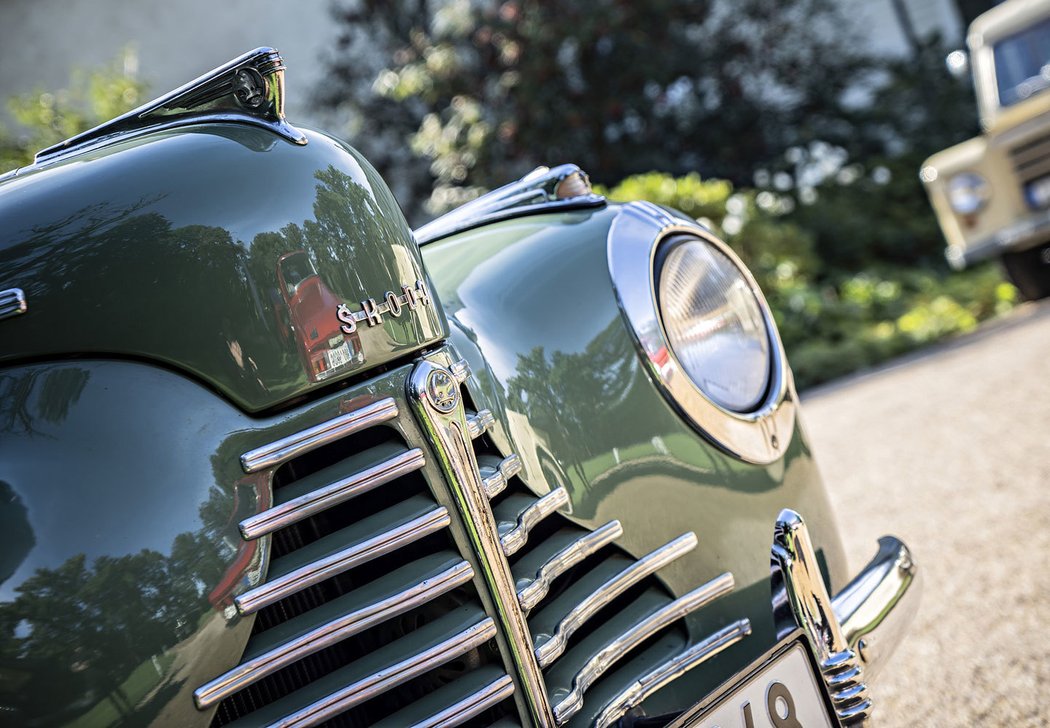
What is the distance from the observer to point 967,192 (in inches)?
269

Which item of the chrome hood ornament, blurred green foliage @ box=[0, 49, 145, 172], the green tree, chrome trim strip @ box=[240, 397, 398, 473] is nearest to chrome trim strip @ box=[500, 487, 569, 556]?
chrome trim strip @ box=[240, 397, 398, 473]

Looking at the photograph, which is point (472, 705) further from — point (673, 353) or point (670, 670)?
point (673, 353)

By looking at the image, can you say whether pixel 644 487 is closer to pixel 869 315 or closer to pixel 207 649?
pixel 207 649

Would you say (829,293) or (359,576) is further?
(829,293)

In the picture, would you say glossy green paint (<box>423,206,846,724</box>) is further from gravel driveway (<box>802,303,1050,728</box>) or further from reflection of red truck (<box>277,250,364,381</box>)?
→ gravel driveway (<box>802,303,1050,728</box>)

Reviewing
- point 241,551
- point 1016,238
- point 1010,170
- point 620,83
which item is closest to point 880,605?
point 241,551

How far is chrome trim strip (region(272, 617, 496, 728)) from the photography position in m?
1.22

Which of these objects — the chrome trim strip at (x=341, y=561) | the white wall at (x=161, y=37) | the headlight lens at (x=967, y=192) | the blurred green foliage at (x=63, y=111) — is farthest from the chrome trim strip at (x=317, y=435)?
the white wall at (x=161, y=37)

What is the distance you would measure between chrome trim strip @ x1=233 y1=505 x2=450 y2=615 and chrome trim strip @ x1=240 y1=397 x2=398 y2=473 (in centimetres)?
13

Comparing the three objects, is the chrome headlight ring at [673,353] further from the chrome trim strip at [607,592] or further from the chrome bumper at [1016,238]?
the chrome bumper at [1016,238]

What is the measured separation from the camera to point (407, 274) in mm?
1456

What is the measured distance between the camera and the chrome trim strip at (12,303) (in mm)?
1196

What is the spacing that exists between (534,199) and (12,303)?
45.9 inches

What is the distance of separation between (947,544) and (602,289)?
196cm
